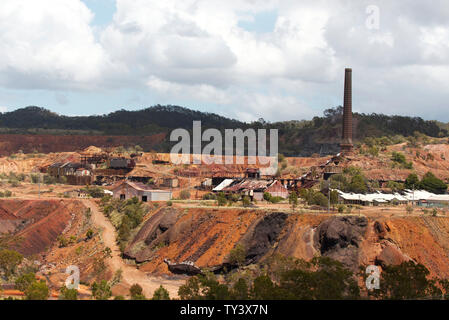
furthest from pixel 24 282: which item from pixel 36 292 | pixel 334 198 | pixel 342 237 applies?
pixel 334 198

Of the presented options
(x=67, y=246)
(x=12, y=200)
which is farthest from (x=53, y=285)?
(x=12, y=200)

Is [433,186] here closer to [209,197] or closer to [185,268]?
[209,197]

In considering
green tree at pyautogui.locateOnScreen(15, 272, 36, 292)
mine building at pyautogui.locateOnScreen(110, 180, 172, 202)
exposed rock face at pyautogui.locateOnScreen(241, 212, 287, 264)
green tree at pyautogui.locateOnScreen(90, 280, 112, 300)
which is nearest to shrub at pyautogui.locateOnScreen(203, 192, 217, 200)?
mine building at pyautogui.locateOnScreen(110, 180, 172, 202)

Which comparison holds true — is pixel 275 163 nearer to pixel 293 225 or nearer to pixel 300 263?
pixel 293 225

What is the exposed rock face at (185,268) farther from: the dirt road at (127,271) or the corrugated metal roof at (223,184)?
the corrugated metal roof at (223,184)

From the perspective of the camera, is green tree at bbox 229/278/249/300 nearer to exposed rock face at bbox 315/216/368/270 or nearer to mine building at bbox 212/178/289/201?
exposed rock face at bbox 315/216/368/270

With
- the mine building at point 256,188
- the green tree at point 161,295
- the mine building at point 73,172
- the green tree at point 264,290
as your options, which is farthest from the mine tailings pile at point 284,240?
the mine building at point 73,172
